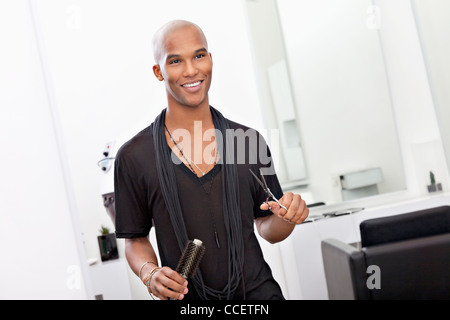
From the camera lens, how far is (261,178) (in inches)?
75.3

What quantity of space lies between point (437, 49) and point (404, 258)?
1.79 m

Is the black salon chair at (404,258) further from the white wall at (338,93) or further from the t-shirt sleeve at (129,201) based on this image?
the t-shirt sleeve at (129,201)

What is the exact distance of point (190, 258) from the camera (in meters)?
1.65

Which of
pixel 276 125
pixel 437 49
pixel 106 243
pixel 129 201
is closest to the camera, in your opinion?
pixel 129 201

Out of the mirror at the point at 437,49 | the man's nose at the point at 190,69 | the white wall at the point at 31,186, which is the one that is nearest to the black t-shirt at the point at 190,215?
the man's nose at the point at 190,69

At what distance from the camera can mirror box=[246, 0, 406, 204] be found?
3707 mm

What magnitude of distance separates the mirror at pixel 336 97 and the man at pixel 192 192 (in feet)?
5.75

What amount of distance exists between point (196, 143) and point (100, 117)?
0.98 m

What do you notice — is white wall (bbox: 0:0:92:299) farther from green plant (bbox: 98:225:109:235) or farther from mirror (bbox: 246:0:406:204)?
mirror (bbox: 246:0:406:204)

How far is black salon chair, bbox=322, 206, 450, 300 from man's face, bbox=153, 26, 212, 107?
119 cm

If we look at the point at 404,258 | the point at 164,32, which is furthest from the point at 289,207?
the point at 404,258

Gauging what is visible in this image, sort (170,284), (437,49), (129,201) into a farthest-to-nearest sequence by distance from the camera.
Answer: (437,49), (129,201), (170,284)

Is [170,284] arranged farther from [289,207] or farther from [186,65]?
[186,65]
